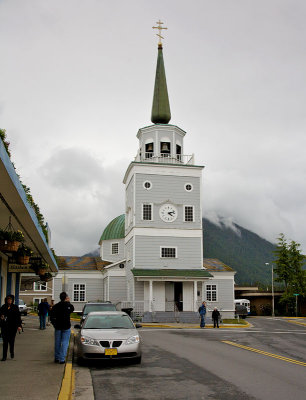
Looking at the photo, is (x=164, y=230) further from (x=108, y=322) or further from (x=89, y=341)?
(x=89, y=341)

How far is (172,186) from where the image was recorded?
143ft

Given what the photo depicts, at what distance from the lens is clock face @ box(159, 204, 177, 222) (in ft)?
141

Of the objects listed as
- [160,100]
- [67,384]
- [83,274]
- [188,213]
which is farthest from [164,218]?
[67,384]

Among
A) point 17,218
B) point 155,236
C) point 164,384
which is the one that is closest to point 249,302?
point 155,236

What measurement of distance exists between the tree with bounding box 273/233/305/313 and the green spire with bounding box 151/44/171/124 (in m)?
21.0

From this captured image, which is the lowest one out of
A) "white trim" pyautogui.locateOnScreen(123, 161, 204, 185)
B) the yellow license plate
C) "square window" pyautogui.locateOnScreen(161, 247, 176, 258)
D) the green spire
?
the yellow license plate

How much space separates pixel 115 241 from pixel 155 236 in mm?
17010

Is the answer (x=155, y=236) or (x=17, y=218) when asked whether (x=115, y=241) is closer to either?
(x=155, y=236)

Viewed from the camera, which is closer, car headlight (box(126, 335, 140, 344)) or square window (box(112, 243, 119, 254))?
car headlight (box(126, 335, 140, 344))

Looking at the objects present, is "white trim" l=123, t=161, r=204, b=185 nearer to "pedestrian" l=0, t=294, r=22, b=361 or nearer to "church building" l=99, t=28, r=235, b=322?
"church building" l=99, t=28, r=235, b=322

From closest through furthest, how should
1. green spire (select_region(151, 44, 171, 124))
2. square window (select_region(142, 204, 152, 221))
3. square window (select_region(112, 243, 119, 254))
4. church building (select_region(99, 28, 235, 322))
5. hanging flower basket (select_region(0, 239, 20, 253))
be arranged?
hanging flower basket (select_region(0, 239, 20, 253)) → church building (select_region(99, 28, 235, 322)) → square window (select_region(142, 204, 152, 221)) → green spire (select_region(151, 44, 171, 124)) → square window (select_region(112, 243, 119, 254))

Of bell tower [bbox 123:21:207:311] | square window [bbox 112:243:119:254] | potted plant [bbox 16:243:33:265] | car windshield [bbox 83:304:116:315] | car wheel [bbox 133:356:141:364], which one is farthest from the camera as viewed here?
square window [bbox 112:243:119:254]

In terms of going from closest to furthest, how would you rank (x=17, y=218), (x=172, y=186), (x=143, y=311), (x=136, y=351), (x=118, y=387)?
(x=118, y=387) → (x=136, y=351) → (x=17, y=218) → (x=143, y=311) → (x=172, y=186)

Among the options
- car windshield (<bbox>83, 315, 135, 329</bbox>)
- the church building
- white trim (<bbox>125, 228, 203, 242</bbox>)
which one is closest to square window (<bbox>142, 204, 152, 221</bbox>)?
the church building
